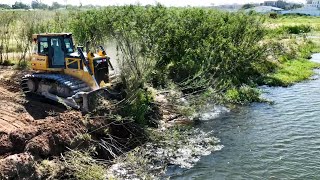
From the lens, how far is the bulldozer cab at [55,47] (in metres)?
18.3

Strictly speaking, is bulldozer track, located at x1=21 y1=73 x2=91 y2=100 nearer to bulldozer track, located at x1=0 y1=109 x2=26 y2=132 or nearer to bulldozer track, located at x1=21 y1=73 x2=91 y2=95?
bulldozer track, located at x1=21 y1=73 x2=91 y2=95

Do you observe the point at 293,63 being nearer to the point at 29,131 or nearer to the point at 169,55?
the point at 169,55

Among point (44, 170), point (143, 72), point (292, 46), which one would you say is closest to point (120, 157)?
point (44, 170)

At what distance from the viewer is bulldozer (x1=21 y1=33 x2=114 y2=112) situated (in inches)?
670

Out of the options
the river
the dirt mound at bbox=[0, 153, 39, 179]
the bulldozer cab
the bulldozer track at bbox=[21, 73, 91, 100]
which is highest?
the bulldozer cab

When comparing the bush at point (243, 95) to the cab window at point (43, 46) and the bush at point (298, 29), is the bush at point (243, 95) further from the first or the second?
the bush at point (298, 29)

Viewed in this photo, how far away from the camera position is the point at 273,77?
31.1 meters

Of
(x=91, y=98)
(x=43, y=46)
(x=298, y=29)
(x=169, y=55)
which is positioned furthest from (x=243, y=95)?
(x=298, y=29)

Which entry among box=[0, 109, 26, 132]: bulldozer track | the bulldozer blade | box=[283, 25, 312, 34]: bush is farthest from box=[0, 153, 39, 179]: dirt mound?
box=[283, 25, 312, 34]: bush

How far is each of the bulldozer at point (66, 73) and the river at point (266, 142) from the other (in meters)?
5.20

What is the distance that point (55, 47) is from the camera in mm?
18453

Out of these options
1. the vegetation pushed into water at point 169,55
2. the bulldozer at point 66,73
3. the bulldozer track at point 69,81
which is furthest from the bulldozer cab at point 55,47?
the vegetation pushed into water at point 169,55

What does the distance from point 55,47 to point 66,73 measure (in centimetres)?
137

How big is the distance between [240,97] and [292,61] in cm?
1603
